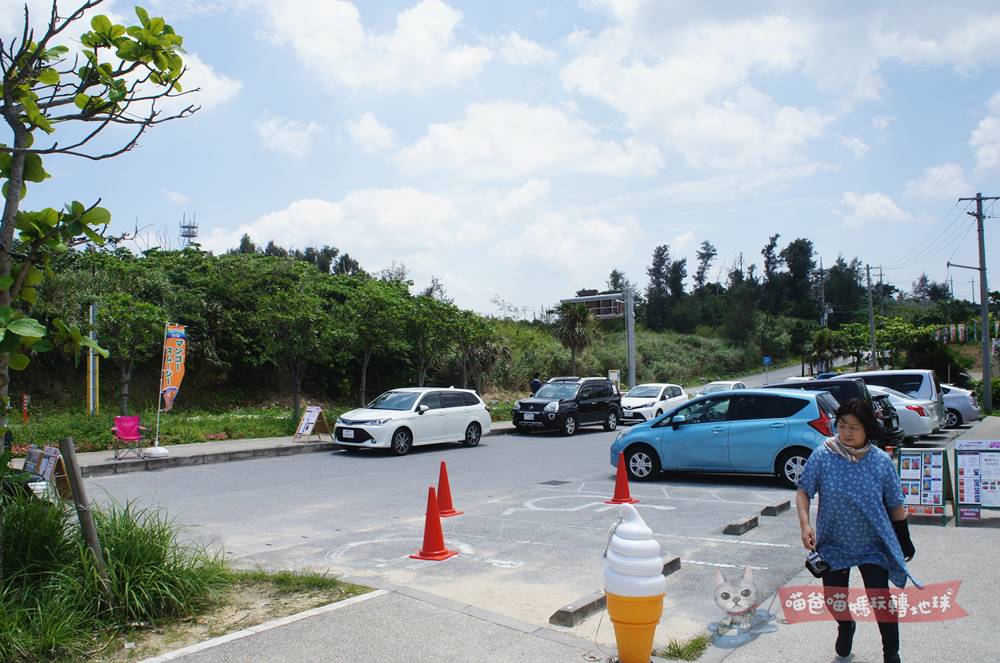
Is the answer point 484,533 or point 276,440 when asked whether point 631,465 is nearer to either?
point 484,533

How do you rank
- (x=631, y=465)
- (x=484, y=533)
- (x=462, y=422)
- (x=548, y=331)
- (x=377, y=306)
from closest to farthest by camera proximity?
(x=484, y=533)
(x=631, y=465)
(x=462, y=422)
(x=377, y=306)
(x=548, y=331)

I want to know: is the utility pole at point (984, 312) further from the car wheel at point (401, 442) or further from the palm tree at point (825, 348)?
the palm tree at point (825, 348)

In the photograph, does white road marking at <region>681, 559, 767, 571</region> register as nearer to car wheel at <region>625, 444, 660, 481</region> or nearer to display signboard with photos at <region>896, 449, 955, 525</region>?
display signboard with photos at <region>896, 449, 955, 525</region>

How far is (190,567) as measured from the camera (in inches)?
224

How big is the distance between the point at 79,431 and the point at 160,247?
15420mm

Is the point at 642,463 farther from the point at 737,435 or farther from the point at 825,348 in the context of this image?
the point at 825,348

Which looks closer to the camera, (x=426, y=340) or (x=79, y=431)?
(x=79, y=431)

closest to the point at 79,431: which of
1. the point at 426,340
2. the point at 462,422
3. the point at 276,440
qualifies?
the point at 276,440

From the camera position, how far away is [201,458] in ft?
54.3

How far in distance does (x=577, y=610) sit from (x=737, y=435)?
7.45 m

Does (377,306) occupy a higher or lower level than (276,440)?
higher

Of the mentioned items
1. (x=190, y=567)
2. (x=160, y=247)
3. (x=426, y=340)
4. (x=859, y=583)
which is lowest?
(x=859, y=583)

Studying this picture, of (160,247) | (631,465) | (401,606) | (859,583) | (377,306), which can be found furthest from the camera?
(160,247)

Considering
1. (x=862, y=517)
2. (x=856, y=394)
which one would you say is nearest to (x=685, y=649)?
(x=862, y=517)
